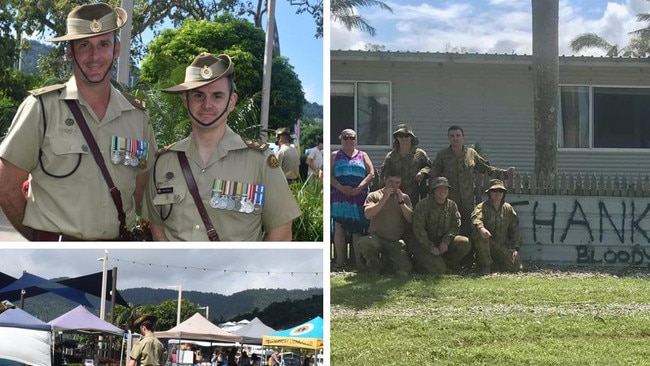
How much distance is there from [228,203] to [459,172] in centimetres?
402

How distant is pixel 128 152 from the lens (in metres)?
3.80

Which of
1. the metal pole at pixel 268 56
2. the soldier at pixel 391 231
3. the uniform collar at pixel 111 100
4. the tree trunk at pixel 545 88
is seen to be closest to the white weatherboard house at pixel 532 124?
the tree trunk at pixel 545 88

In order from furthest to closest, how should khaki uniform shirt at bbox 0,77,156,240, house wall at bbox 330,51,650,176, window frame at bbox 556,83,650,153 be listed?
window frame at bbox 556,83,650,153 < house wall at bbox 330,51,650,176 < khaki uniform shirt at bbox 0,77,156,240

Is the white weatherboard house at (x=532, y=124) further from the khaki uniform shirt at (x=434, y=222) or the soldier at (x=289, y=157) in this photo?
the soldier at (x=289, y=157)

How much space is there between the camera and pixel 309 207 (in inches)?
205

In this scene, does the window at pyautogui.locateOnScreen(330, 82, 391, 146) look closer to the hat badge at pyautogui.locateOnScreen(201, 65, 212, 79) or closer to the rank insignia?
the rank insignia

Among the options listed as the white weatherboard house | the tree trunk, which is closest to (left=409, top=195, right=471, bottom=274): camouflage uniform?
the white weatherboard house

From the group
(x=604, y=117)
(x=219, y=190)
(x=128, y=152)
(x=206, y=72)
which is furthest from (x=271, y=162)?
(x=604, y=117)

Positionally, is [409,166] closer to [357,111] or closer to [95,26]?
[357,111]

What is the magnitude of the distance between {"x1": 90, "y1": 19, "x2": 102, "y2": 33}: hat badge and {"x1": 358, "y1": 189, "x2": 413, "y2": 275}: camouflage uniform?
383 centimetres

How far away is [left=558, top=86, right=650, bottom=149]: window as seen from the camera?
9922mm

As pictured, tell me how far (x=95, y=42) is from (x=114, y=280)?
98 cm

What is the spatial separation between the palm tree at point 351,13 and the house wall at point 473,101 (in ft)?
0.75

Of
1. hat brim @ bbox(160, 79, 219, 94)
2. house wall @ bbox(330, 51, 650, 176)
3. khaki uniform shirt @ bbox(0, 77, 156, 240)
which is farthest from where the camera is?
house wall @ bbox(330, 51, 650, 176)
